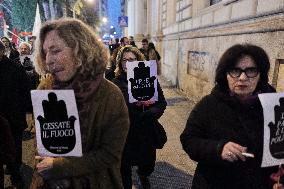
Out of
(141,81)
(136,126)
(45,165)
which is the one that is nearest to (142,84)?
(141,81)

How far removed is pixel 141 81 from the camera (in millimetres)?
3559

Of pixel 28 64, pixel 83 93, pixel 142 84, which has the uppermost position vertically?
pixel 83 93

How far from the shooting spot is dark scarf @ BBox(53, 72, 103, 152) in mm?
1777

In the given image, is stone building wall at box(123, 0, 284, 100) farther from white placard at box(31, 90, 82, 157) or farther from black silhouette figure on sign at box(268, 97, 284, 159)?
white placard at box(31, 90, 82, 157)

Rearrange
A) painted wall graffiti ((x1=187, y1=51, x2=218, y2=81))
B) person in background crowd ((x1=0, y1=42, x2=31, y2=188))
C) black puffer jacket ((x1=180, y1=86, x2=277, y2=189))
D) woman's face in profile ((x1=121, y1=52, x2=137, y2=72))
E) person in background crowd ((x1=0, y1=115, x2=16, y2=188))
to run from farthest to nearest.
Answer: painted wall graffiti ((x1=187, y1=51, x2=218, y2=81))
person in background crowd ((x1=0, y1=42, x2=31, y2=188))
woman's face in profile ((x1=121, y1=52, x2=137, y2=72))
person in background crowd ((x1=0, y1=115, x2=16, y2=188))
black puffer jacket ((x1=180, y1=86, x2=277, y2=189))

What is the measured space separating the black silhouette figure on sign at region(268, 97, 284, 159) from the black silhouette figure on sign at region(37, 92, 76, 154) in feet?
3.39

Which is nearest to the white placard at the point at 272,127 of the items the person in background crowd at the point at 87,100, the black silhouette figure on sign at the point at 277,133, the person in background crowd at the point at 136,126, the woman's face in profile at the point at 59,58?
the black silhouette figure on sign at the point at 277,133

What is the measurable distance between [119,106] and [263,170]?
0.92 m

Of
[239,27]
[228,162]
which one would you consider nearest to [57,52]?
[228,162]

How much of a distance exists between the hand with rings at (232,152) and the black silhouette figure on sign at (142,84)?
1.78 meters

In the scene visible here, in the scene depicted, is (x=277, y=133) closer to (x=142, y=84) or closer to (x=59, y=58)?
(x=59, y=58)

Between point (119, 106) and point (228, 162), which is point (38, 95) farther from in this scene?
point (228, 162)

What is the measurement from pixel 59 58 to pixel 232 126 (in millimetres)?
1062

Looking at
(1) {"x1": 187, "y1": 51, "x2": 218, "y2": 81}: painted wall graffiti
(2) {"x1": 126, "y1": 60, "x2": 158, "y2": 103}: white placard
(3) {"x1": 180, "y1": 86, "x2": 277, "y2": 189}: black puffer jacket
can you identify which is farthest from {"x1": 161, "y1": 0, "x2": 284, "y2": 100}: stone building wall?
(3) {"x1": 180, "y1": 86, "x2": 277, "y2": 189}: black puffer jacket
